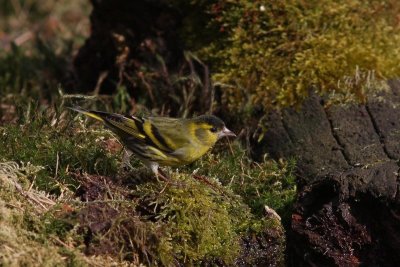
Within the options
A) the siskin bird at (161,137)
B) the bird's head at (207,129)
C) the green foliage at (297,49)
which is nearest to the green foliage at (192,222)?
the siskin bird at (161,137)

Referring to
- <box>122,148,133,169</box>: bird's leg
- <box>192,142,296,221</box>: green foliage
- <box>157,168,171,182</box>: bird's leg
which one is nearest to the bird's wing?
<box>157,168,171,182</box>: bird's leg

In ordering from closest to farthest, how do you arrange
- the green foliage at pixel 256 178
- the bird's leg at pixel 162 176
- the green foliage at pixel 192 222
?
the green foliage at pixel 192 222
the bird's leg at pixel 162 176
the green foliage at pixel 256 178

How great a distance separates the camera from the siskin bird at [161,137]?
5113 millimetres

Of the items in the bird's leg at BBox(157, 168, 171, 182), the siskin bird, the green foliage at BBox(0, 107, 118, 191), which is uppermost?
the siskin bird

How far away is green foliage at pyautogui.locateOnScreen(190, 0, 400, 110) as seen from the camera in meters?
6.27

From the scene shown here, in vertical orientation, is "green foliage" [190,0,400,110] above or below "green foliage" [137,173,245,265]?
above

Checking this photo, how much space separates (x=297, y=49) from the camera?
6.47 meters

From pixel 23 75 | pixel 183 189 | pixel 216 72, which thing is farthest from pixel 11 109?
pixel 183 189

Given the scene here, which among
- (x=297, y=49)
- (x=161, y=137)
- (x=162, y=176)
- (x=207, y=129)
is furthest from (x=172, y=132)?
(x=297, y=49)

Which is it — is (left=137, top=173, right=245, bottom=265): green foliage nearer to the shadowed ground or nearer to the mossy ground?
the mossy ground

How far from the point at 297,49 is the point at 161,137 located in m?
1.81

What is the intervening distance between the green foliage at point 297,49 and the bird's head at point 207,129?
0.99 meters

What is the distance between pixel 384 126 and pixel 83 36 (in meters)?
4.71

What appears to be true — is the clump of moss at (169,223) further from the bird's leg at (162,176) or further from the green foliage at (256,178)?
the green foliage at (256,178)
